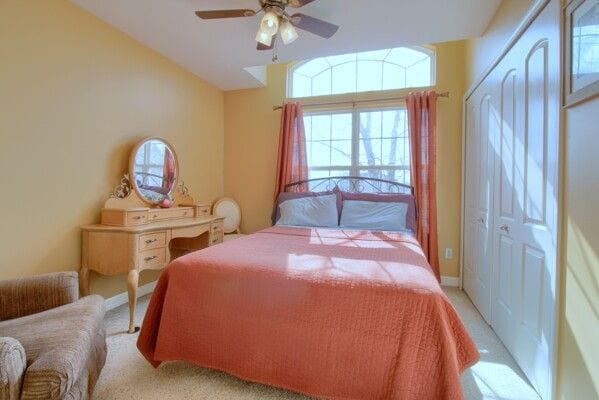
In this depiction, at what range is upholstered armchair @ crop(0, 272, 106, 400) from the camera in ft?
3.36

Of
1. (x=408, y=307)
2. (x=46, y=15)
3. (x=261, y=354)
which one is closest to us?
(x=408, y=307)

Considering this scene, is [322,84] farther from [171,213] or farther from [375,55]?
[171,213]

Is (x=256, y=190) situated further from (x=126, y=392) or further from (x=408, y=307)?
(x=408, y=307)

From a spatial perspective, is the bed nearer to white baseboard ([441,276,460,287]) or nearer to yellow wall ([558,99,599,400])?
yellow wall ([558,99,599,400])

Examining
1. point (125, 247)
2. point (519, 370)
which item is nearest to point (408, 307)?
point (519, 370)

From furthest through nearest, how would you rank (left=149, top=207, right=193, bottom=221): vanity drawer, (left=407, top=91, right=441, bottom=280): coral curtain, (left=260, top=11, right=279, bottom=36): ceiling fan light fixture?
(left=407, top=91, right=441, bottom=280): coral curtain < (left=149, top=207, right=193, bottom=221): vanity drawer < (left=260, top=11, right=279, bottom=36): ceiling fan light fixture

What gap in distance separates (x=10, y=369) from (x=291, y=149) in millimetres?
3106

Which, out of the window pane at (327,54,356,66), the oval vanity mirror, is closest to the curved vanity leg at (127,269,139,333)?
the oval vanity mirror

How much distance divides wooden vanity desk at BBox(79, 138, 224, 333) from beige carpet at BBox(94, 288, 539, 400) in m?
0.51

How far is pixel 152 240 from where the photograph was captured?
7.73ft

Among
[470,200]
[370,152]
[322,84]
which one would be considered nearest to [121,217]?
[370,152]

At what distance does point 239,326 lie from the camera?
152cm

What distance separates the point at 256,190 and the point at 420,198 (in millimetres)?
2109

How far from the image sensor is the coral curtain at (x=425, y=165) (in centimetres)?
323
